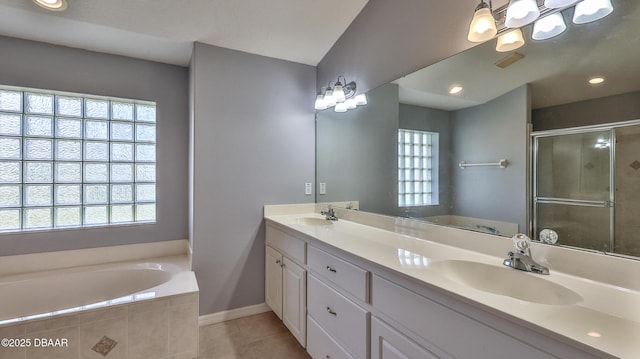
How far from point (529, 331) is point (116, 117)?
3179 mm

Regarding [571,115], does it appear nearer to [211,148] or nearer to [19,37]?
[211,148]

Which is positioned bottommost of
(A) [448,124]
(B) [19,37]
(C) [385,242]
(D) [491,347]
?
(D) [491,347]

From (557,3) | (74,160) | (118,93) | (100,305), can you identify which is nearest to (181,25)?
(118,93)

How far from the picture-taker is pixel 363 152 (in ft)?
7.41

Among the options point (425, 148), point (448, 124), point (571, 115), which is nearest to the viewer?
point (571, 115)

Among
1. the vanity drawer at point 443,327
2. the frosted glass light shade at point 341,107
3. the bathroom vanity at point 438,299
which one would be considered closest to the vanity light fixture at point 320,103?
the frosted glass light shade at point 341,107

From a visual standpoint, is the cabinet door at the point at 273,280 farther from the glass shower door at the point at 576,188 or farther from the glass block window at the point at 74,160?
the glass shower door at the point at 576,188

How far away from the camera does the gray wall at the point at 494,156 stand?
1208 millimetres

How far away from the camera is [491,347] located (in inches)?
30.7

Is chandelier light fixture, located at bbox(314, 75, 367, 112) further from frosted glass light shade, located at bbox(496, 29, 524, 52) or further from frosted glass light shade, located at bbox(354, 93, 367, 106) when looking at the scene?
frosted glass light shade, located at bbox(496, 29, 524, 52)

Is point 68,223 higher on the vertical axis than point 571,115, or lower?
lower

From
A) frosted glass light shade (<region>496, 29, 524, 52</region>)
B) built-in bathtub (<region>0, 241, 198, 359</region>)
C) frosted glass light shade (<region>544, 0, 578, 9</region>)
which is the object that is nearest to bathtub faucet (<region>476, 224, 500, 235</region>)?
frosted glass light shade (<region>496, 29, 524, 52</region>)

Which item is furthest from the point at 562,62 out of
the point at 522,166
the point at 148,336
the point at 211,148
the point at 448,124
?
the point at 148,336

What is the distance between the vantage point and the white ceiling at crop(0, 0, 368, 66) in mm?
1852
